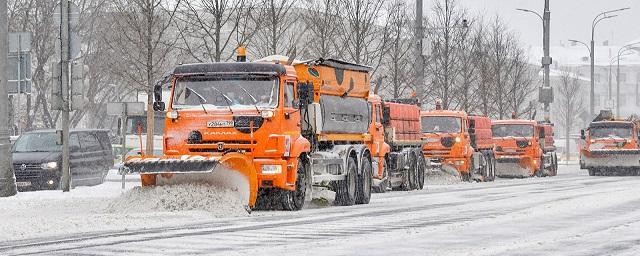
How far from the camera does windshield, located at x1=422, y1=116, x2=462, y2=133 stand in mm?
36812

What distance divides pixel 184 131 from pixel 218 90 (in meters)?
0.89

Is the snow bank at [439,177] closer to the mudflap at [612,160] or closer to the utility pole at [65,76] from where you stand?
the mudflap at [612,160]

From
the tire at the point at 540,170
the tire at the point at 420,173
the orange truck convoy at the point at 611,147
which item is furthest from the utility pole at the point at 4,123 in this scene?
the orange truck convoy at the point at 611,147

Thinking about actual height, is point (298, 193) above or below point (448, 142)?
below

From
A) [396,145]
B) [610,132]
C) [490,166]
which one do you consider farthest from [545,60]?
[396,145]

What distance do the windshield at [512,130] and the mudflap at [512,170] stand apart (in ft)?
3.61

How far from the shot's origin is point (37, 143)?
31750mm

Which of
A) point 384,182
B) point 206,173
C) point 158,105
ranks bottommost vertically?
point 384,182

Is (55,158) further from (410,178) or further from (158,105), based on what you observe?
(158,105)

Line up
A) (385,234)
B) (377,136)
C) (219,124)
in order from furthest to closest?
(377,136), (219,124), (385,234)

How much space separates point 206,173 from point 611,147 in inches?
1157

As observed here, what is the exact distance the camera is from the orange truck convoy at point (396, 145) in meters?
26.7

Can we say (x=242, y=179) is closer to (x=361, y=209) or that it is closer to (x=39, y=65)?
(x=361, y=209)

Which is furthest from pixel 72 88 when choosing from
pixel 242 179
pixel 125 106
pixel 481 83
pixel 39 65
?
pixel 481 83
